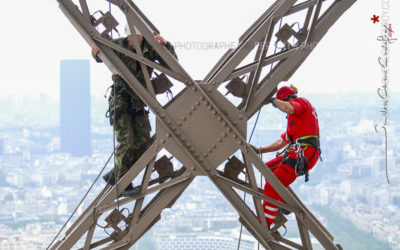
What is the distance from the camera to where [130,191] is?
541 cm

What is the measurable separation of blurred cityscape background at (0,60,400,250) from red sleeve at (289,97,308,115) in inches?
648

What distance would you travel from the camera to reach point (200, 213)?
25.7m

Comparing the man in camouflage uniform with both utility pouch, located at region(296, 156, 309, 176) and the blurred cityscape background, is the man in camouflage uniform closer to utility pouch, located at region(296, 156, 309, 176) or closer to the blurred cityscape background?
utility pouch, located at region(296, 156, 309, 176)

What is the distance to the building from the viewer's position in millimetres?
23812

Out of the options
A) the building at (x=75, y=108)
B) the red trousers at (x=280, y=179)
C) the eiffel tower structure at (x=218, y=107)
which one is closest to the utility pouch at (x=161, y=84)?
the eiffel tower structure at (x=218, y=107)

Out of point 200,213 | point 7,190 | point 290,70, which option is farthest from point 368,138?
point 290,70

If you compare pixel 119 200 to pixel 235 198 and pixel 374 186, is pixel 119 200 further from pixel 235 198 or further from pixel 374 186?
pixel 374 186

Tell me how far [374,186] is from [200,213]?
881 centimetres

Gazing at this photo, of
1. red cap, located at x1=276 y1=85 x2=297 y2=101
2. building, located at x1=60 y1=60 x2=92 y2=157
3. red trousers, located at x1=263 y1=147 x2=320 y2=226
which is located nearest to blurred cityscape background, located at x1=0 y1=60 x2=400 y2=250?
building, located at x1=60 y1=60 x2=92 y2=157

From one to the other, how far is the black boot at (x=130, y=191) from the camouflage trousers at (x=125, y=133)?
151 millimetres

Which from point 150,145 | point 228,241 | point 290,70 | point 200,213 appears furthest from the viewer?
point 200,213

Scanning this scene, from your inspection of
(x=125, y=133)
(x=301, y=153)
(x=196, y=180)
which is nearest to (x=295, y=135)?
(x=301, y=153)

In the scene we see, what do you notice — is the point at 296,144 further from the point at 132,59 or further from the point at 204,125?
the point at 132,59

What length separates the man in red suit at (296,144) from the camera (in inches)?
213
